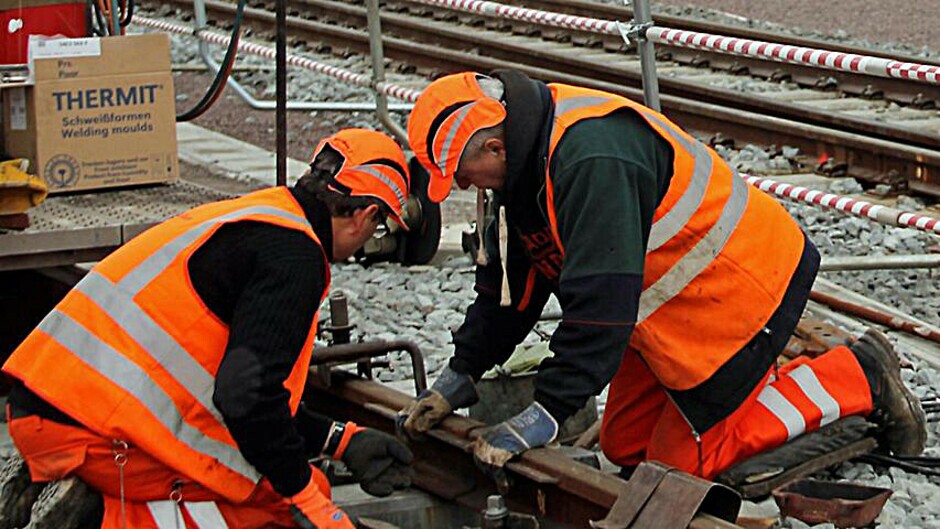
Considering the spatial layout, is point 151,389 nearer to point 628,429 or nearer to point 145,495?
point 145,495

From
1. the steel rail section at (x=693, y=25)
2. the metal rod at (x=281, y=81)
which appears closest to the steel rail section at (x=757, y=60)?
the steel rail section at (x=693, y=25)

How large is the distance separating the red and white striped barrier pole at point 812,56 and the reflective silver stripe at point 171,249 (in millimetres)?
3434

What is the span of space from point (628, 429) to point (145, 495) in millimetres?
1584

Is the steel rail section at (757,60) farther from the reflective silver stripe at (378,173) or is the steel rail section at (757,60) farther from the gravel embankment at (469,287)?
the reflective silver stripe at (378,173)

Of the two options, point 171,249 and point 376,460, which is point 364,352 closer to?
point 376,460

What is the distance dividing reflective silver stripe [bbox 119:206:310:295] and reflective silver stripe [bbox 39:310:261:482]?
176 millimetres

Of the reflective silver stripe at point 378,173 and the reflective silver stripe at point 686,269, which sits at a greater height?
the reflective silver stripe at point 378,173

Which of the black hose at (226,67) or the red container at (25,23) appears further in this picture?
the black hose at (226,67)

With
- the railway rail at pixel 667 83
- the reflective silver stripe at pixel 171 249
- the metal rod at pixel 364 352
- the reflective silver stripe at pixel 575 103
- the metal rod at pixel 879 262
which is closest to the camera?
the reflective silver stripe at pixel 171 249

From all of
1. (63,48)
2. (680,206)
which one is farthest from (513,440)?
(63,48)

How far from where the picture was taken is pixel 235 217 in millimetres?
4320

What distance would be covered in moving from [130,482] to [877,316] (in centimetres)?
365

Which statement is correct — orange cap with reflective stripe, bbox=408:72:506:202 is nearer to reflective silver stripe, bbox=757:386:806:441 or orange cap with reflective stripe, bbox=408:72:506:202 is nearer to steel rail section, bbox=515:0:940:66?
reflective silver stripe, bbox=757:386:806:441

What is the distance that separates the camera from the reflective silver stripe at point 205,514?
447 cm
